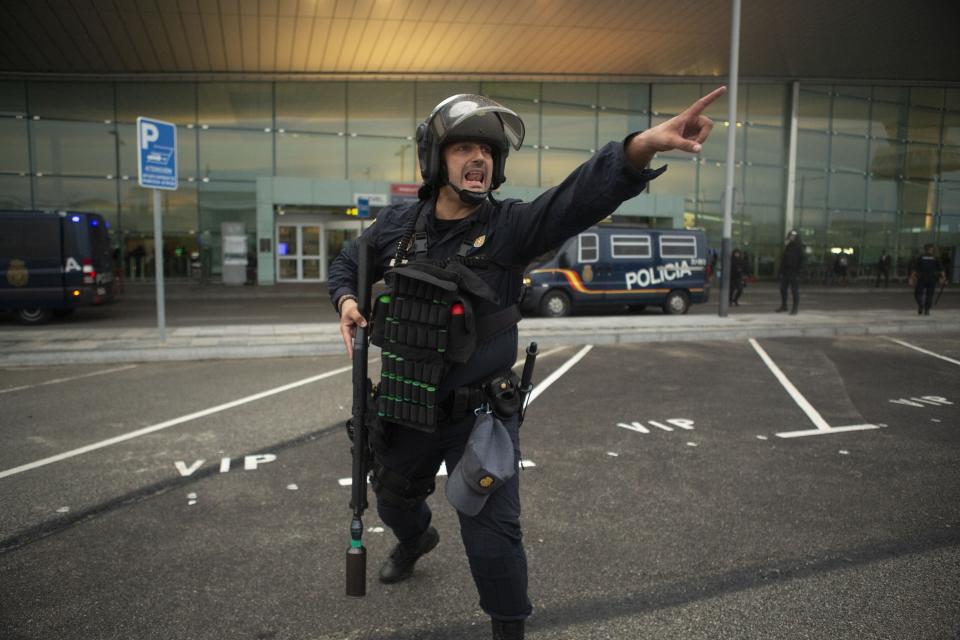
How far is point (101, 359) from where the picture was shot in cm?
861

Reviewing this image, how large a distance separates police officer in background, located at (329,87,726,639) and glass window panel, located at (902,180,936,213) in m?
37.1

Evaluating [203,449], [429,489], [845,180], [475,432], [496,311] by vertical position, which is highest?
[845,180]

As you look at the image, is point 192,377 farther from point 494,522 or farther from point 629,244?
point 629,244

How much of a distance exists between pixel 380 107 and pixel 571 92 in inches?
319

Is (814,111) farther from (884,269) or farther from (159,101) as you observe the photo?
(159,101)

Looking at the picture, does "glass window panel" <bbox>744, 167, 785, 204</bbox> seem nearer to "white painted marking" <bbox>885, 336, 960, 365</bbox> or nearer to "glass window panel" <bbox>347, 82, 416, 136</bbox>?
"glass window panel" <bbox>347, 82, 416, 136</bbox>

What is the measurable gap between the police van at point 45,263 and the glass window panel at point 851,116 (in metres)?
30.9

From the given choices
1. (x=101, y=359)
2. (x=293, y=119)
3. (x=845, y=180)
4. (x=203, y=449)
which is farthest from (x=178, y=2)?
(x=845, y=180)

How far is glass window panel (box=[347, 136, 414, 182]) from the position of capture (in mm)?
25922

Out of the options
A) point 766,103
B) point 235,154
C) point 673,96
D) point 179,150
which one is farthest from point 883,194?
point 179,150

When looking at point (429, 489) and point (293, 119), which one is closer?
point (429, 489)

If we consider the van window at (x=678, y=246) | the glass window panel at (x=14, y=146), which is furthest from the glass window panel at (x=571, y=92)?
the glass window panel at (x=14, y=146)

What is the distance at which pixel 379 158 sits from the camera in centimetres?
2612

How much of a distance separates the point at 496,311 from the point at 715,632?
1.48m
